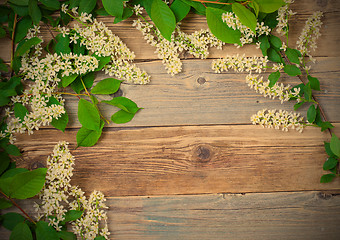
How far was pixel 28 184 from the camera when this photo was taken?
88 centimetres

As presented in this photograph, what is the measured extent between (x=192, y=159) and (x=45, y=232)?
2.00 ft

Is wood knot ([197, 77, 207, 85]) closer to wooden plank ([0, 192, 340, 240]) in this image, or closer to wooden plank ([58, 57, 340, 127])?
wooden plank ([58, 57, 340, 127])

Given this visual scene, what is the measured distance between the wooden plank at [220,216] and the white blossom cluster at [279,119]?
0.91 feet

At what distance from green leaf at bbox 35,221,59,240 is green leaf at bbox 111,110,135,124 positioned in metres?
0.46

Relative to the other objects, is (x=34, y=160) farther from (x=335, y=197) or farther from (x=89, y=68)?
(x=335, y=197)

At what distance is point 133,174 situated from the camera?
1049 mm

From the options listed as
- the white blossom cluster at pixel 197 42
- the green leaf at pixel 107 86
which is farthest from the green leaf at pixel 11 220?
the white blossom cluster at pixel 197 42

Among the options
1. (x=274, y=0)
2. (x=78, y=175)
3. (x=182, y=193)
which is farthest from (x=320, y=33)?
(x=78, y=175)

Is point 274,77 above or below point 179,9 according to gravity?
below

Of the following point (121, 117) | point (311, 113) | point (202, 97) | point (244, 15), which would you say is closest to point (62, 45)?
point (121, 117)

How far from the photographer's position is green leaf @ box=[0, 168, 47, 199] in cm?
87

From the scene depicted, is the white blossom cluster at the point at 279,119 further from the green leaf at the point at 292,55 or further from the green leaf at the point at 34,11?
the green leaf at the point at 34,11

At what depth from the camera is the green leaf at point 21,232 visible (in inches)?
35.8

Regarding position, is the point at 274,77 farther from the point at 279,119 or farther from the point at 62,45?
the point at 62,45
